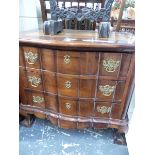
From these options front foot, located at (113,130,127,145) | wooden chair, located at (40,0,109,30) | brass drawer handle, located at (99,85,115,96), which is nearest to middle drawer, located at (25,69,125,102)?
brass drawer handle, located at (99,85,115,96)

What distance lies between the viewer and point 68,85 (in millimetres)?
1116

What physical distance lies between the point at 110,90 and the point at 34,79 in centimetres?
50

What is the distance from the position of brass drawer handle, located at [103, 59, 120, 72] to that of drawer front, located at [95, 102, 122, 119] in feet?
0.82

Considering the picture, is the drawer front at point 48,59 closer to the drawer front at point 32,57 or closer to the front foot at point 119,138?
the drawer front at point 32,57

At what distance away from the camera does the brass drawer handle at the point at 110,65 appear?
1012 millimetres

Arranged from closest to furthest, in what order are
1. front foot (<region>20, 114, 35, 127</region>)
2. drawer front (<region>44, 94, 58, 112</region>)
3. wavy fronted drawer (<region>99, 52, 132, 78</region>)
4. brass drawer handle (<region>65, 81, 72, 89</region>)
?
1. wavy fronted drawer (<region>99, 52, 132, 78</region>)
2. brass drawer handle (<region>65, 81, 72, 89</region>)
3. drawer front (<region>44, 94, 58, 112</region>)
4. front foot (<region>20, 114, 35, 127</region>)

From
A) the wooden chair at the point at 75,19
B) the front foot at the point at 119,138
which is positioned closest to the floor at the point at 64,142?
the front foot at the point at 119,138

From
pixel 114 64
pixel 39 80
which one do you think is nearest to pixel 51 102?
pixel 39 80

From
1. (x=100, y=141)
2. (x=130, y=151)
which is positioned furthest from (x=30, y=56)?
(x=130, y=151)

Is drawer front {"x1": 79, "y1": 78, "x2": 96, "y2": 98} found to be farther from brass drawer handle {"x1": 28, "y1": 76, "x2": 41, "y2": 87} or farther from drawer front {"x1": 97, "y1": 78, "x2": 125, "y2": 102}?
brass drawer handle {"x1": 28, "y1": 76, "x2": 41, "y2": 87}

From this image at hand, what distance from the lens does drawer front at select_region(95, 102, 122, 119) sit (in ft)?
3.82

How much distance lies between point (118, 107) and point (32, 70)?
0.61 m

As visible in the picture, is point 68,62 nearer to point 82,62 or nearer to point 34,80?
point 82,62
